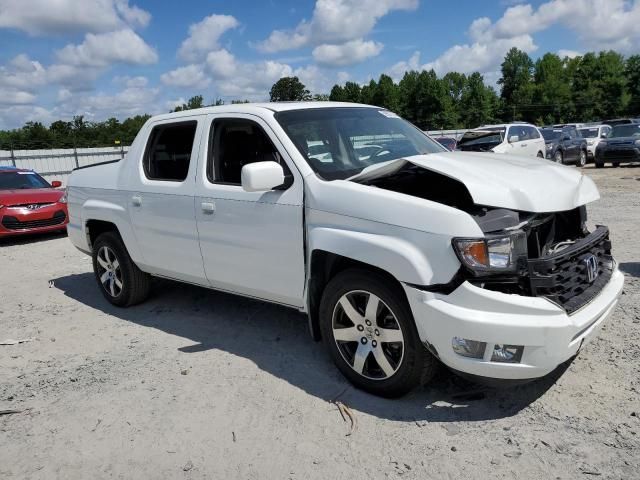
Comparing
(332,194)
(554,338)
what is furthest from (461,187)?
(554,338)

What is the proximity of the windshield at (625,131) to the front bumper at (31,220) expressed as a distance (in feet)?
61.8

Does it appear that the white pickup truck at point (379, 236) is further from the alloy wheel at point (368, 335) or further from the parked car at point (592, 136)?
the parked car at point (592, 136)

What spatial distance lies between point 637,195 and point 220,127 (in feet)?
35.8

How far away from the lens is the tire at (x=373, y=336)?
337 centimetres

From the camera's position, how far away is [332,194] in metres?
3.66

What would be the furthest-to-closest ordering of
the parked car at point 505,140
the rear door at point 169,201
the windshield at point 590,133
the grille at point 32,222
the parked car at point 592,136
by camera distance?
the windshield at point 590,133
the parked car at point 592,136
the parked car at point 505,140
the grille at point 32,222
the rear door at point 169,201

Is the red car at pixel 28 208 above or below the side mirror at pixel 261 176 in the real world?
below

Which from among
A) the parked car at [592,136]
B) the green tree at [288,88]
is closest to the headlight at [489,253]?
the parked car at [592,136]

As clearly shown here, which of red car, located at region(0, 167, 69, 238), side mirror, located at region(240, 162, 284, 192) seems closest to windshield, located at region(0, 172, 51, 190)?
red car, located at region(0, 167, 69, 238)

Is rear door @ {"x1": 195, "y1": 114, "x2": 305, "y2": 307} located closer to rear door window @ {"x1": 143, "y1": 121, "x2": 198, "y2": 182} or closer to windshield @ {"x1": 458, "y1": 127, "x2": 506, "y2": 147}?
rear door window @ {"x1": 143, "y1": 121, "x2": 198, "y2": 182}

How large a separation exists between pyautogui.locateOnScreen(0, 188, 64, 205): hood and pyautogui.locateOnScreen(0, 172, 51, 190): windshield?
0.38m

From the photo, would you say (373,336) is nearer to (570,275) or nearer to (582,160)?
(570,275)

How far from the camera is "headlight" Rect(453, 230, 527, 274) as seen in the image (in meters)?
3.04

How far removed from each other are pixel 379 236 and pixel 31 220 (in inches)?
380
